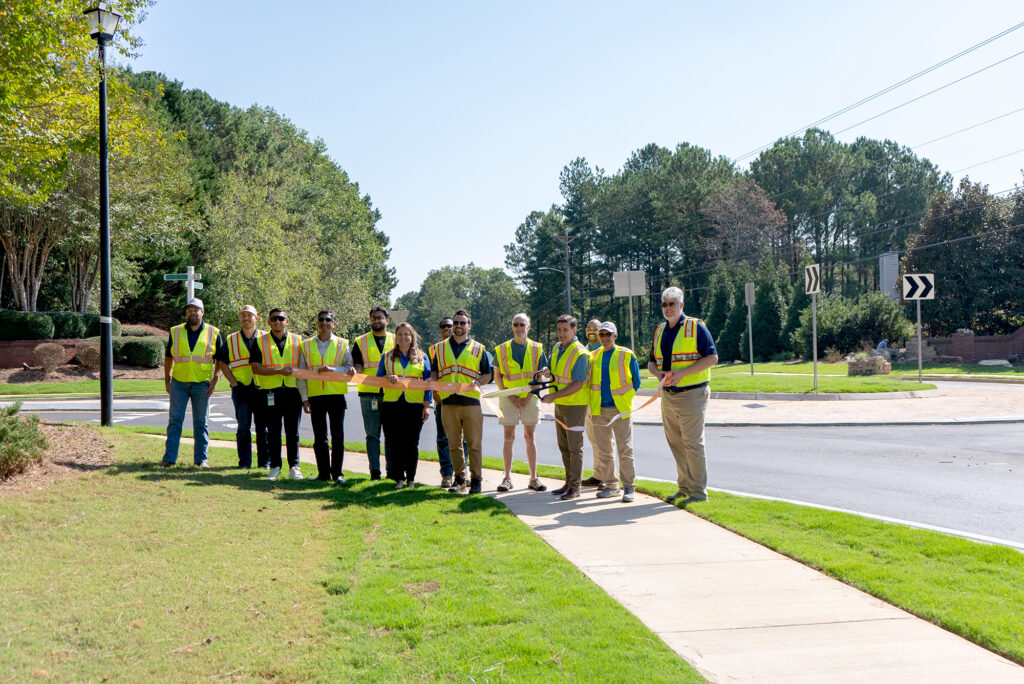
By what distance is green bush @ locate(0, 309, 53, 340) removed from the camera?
106 feet

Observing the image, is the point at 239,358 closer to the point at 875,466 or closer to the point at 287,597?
the point at 287,597

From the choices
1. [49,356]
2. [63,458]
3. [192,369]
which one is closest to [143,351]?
[49,356]

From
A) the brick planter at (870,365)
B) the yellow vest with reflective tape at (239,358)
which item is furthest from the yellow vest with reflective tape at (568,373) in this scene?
the brick planter at (870,365)

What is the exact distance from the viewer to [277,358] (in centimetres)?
970

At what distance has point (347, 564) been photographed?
19.8 ft

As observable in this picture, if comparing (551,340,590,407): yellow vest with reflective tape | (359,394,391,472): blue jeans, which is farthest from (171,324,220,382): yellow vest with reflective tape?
(551,340,590,407): yellow vest with reflective tape

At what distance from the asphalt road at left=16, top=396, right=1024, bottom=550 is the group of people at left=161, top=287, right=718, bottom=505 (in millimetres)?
1757

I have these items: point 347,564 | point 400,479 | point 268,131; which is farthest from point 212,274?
point 347,564

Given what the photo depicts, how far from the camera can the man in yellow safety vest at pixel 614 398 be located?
8.93 meters

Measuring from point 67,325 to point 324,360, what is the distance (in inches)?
1155

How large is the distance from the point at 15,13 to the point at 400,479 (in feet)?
23.6

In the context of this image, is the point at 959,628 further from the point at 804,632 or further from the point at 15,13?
the point at 15,13

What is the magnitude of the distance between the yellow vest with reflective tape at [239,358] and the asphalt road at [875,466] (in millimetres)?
4767

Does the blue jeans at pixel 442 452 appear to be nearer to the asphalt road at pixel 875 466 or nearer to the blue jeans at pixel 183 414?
the blue jeans at pixel 183 414
